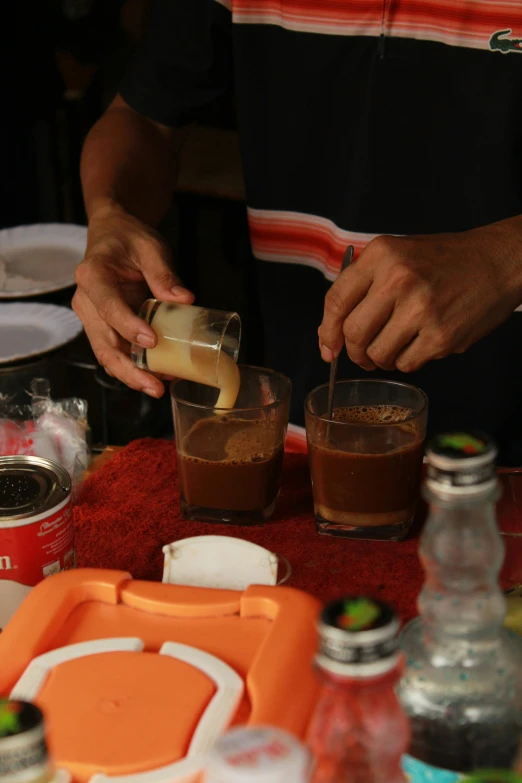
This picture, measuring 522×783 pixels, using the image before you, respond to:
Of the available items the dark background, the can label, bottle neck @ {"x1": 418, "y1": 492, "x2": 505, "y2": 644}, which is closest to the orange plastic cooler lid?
the can label

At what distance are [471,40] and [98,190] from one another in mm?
665

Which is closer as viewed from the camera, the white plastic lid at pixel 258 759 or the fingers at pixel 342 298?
the white plastic lid at pixel 258 759

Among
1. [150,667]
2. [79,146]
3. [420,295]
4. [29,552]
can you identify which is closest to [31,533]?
[29,552]

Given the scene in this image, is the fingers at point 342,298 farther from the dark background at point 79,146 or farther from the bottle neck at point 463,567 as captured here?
the dark background at point 79,146

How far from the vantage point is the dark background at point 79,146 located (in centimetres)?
337

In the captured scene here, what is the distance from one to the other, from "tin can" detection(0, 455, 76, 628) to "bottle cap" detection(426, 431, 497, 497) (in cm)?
49

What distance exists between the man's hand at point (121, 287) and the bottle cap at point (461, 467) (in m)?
0.67

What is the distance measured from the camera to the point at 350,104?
1594mm

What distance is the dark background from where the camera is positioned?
133 inches

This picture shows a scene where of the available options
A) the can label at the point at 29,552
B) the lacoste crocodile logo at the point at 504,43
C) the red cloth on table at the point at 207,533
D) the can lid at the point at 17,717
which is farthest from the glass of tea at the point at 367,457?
the can lid at the point at 17,717

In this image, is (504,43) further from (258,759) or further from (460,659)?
(258,759)

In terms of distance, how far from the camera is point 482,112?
1490 millimetres

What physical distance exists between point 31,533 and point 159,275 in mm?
502

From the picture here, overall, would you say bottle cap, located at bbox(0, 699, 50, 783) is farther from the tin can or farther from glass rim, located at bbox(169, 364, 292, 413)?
glass rim, located at bbox(169, 364, 292, 413)
